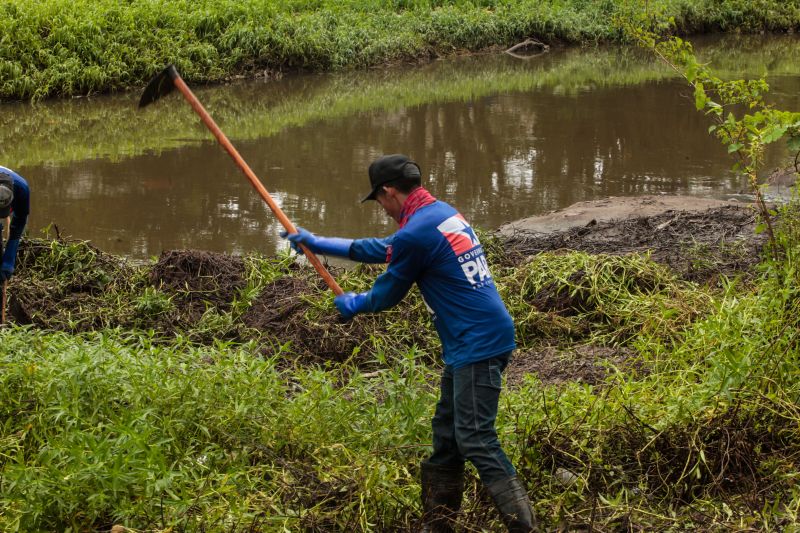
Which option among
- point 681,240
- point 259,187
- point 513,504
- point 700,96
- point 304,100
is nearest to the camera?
point 513,504

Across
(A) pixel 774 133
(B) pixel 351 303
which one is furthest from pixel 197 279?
(A) pixel 774 133

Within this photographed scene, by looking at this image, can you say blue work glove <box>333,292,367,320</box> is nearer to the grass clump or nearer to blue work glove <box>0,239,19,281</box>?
the grass clump

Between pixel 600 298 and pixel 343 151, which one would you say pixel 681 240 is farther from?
pixel 343 151

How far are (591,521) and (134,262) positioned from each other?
5.75 m

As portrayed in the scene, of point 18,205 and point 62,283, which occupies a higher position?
point 18,205

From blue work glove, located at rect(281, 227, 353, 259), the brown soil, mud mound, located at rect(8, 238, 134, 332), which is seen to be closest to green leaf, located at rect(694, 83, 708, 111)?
the brown soil

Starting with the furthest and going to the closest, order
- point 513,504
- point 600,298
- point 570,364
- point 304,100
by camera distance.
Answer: point 304,100 → point 600,298 → point 570,364 → point 513,504

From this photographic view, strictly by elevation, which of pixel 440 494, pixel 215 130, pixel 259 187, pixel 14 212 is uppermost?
pixel 215 130

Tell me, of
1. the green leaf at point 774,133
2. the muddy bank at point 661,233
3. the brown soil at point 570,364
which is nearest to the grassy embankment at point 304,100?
the muddy bank at point 661,233

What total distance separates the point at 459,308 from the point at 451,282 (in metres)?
0.11

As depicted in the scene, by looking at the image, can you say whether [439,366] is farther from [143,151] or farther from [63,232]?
[143,151]

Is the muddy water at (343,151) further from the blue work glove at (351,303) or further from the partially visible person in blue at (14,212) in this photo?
the blue work glove at (351,303)

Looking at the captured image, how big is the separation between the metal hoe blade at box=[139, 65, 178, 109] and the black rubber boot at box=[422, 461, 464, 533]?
2225mm

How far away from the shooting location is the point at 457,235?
158 inches
